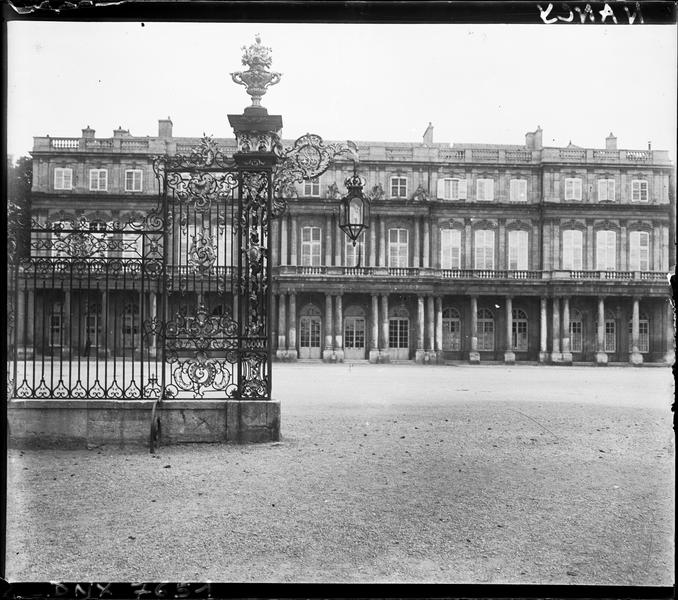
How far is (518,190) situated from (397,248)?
22.0 ft

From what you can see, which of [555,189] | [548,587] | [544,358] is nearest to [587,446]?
[548,587]

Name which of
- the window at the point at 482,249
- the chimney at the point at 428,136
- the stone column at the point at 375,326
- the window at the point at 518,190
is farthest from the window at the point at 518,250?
the stone column at the point at 375,326

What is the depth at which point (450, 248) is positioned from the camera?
104ft

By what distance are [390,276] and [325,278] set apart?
9.95 feet

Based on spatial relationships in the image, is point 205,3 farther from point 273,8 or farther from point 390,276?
point 390,276

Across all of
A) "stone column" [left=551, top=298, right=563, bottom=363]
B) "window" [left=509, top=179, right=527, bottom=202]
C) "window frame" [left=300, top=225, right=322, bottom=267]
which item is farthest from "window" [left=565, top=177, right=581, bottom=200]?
A: "window frame" [left=300, top=225, right=322, bottom=267]

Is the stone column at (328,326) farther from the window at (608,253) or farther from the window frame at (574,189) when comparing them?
the window at (608,253)

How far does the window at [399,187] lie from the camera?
31219 millimetres

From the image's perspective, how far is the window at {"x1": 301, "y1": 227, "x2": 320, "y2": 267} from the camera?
3088 centimetres

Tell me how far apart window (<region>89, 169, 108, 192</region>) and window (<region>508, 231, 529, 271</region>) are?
1951 centimetres

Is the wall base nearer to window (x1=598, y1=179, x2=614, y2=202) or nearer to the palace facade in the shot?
the palace facade

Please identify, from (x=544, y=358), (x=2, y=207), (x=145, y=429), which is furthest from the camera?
(x=544, y=358)

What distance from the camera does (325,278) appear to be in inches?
1136

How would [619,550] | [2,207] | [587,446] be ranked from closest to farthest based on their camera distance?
1. [2,207]
2. [619,550]
3. [587,446]
